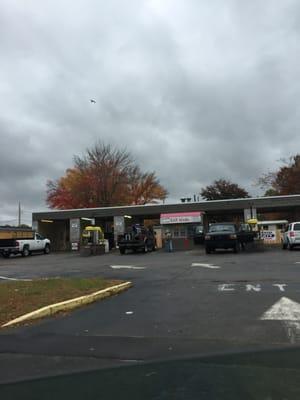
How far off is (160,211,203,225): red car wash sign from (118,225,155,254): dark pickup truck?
8539mm

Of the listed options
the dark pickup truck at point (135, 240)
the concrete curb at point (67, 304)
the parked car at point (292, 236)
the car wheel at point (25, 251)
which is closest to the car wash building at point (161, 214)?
the car wheel at point (25, 251)

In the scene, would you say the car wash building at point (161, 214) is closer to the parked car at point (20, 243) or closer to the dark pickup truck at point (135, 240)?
the parked car at point (20, 243)

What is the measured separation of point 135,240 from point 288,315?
29.6 metres

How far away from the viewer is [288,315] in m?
9.62

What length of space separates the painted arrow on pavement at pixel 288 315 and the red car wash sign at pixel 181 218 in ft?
123

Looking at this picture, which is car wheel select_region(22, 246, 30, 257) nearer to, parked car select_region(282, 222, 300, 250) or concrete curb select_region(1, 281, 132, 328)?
parked car select_region(282, 222, 300, 250)

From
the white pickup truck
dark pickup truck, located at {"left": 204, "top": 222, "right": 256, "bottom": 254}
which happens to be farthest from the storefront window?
dark pickup truck, located at {"left": 204, "top": 222, "right": 256, "bottom": 254}

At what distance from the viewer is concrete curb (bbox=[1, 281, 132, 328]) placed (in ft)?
33.0

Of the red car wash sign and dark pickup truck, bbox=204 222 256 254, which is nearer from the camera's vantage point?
dark pickup truck, bbox=204 222 256 254

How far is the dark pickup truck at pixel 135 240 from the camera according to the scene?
127 feet

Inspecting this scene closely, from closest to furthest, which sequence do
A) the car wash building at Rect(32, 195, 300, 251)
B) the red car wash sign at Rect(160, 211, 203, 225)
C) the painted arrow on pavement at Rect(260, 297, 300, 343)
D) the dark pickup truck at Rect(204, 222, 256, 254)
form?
the painted arrow on pavement at Rect(260, 297, 300, 343) → the dark pickup truck at Rect(204, 222, 256, 254) → the car wash building at Rect(32, 195, 300, 251) → the red car wash sign at Rect(160, 211, 203, 225)

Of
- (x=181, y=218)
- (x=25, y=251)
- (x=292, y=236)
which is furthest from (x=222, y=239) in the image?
(x=25, y=251)

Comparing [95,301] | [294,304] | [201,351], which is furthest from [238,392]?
[95,301]

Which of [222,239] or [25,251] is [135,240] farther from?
[25,251]
